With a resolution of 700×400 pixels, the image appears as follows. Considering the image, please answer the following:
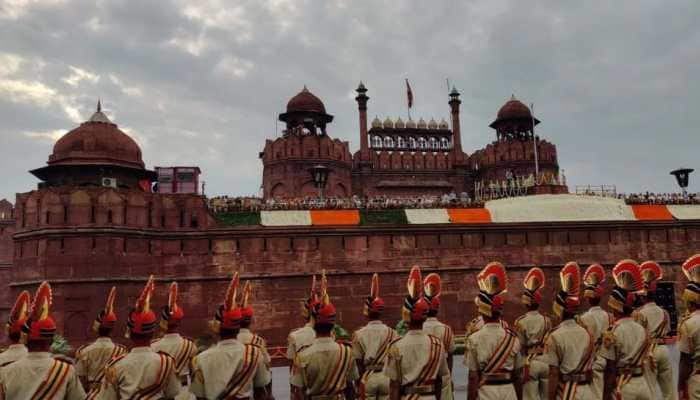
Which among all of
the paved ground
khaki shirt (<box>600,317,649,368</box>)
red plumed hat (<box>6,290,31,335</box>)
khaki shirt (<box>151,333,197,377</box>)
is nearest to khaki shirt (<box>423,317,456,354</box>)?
khaki shirt (<box>600,317,649,368</box>)

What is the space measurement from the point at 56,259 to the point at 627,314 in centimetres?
2140

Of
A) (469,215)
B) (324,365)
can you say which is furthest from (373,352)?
(469,215)

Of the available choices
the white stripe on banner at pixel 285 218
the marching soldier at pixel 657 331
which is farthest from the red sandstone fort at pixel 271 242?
the marching soldier at pixel 657 331

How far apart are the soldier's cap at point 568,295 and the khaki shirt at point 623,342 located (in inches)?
18.6

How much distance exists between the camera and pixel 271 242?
81.2 feet

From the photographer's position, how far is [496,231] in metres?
26.8

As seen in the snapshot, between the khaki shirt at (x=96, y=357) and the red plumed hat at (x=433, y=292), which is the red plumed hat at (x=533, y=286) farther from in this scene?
the khaki shirt at (x=96, y=357)

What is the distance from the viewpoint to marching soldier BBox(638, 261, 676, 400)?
6933 millimetres

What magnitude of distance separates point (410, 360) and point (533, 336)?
3.45 m

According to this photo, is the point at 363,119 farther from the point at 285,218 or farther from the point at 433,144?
the point at 285,218

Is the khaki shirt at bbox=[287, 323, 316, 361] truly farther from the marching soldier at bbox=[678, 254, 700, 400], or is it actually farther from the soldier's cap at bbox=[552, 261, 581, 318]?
the marching soldier at bbox=[678, 254, 700, 400]

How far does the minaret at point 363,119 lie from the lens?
127ft

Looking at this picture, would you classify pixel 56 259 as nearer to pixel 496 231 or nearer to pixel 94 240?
pixel 94 240

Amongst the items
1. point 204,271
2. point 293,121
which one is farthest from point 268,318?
point 293,121
